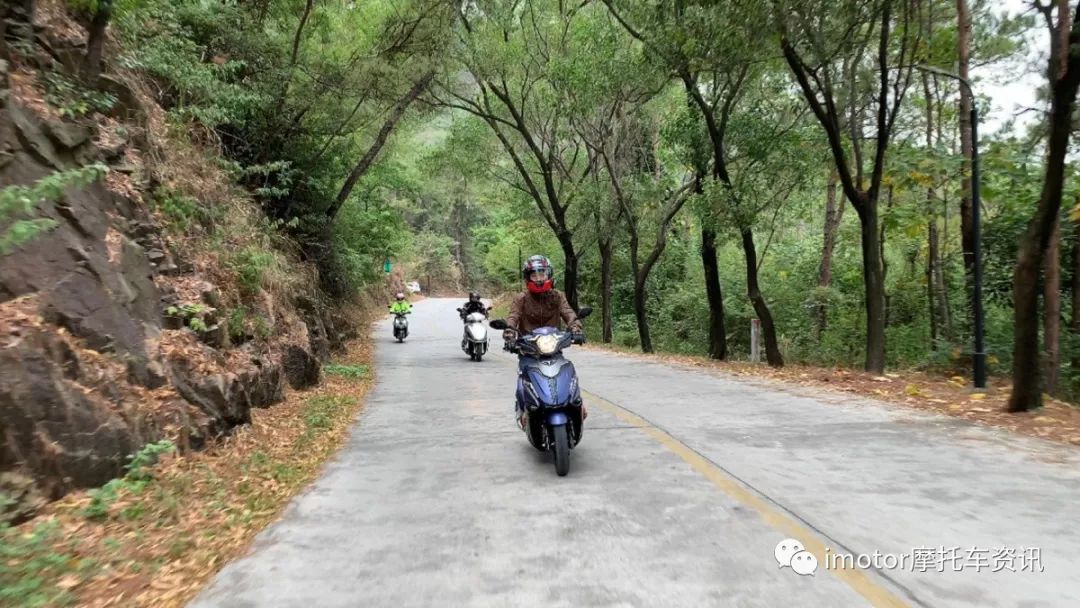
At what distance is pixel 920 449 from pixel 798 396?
3959 mm

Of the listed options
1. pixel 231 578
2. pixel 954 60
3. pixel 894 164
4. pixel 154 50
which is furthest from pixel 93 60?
pixel 954 60

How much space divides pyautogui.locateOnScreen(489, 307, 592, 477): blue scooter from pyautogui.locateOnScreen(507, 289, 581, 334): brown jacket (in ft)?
1.37

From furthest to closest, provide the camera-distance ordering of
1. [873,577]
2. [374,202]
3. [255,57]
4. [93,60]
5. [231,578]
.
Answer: [374,202] < [255,57] < [93,60] < [231,578] < [873,577]

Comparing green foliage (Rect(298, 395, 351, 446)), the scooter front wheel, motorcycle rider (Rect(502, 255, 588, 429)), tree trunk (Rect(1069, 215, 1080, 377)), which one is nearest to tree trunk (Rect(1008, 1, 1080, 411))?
motorcycle rider (Rect(502, 255, 588, 429))

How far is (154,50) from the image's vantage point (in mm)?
11352

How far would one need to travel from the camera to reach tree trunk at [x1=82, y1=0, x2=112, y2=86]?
29.3ft

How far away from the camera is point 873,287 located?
46.9 feet

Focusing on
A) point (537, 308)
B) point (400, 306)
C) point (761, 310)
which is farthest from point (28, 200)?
point (400, 306)

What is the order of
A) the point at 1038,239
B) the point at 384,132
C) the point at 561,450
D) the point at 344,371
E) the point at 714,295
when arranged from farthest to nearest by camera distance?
1. the point at 714,295
2. the point at 384,132
3. the point at 344,371
4. the point at 1038,239
5. the point at 561,450

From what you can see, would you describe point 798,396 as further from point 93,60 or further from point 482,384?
point 93,60

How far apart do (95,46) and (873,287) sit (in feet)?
43.8

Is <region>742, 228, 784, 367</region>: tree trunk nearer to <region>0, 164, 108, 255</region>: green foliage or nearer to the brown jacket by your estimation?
the brown jacket

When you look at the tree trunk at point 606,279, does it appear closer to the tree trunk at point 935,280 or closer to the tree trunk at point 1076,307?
the tree trunk at point 935,280

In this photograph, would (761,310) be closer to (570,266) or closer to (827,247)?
(827,247)
